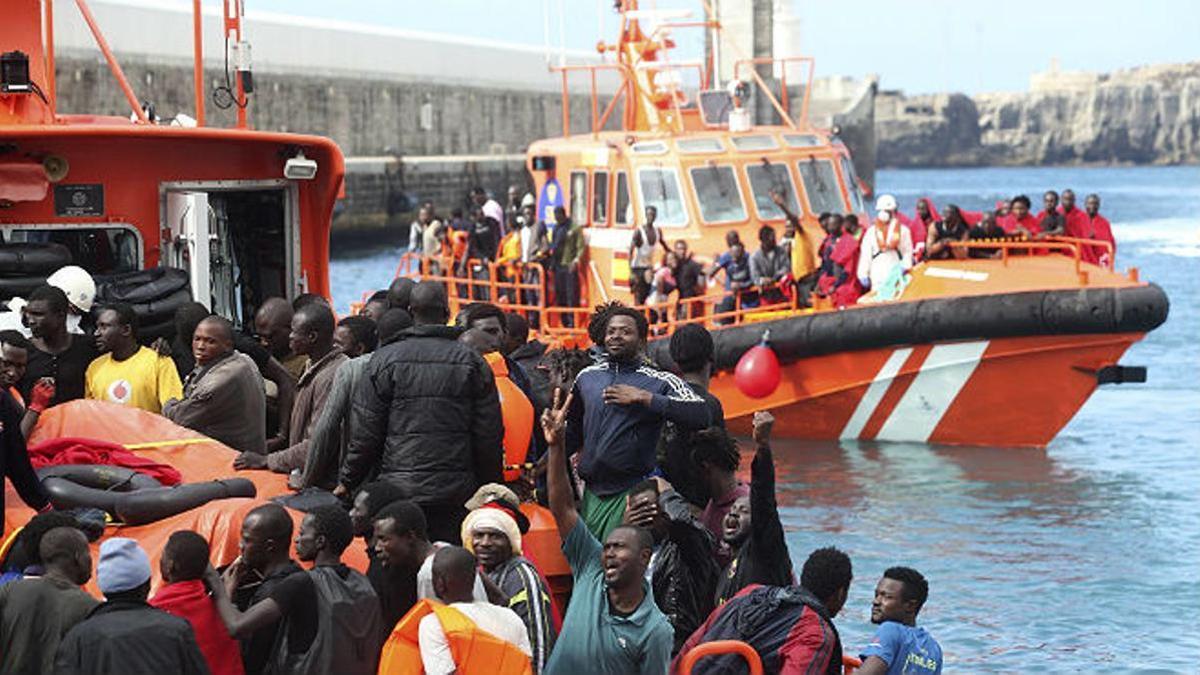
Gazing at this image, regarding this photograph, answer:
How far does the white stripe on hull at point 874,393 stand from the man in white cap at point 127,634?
1140 centimetres

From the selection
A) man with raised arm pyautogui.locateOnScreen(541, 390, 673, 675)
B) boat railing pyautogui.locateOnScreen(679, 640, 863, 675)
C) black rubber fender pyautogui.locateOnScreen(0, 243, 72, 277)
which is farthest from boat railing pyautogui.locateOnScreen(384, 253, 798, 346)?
man with raised arm pyautogui.locateOnScreen(541, 390, 673, 675)

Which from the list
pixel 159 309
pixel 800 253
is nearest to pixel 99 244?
pixel 159 309

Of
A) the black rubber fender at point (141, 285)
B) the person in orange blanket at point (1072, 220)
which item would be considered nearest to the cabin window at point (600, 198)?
the person in orange blanket at point (1072, 220)

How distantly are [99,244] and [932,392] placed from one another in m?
8.84

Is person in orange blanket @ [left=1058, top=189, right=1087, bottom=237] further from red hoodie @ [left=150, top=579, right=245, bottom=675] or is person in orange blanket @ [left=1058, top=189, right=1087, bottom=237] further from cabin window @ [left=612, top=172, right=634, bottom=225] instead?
red hoodie @ [left=150, top=579, right=245, bottom=675]

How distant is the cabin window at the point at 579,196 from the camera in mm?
18625

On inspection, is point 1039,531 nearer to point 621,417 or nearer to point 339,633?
point 621,417

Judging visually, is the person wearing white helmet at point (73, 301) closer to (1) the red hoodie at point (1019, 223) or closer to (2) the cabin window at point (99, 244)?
(2) the cabin window at point (99, 244)

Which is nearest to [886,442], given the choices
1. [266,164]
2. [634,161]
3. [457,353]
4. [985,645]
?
[634,161]

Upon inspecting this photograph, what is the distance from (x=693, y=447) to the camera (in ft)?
23.9

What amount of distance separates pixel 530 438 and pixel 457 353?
76cm

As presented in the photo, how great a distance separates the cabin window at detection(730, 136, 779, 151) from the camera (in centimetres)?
→ 1867

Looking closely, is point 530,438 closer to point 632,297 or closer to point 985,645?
point 985,645

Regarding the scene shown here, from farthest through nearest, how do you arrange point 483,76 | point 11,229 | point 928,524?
point 483,76 → point 928,524 → point 11,229
